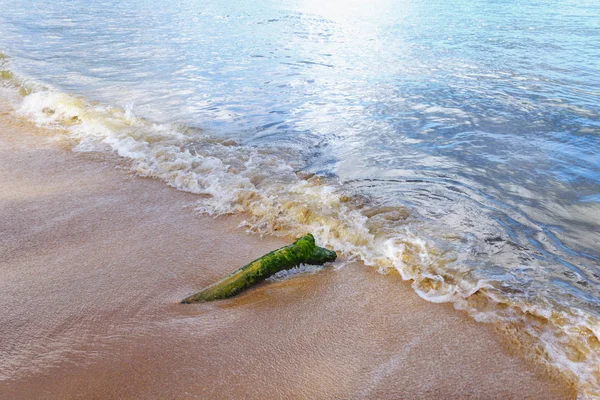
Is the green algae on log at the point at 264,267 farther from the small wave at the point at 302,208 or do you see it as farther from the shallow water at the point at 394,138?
the shallow water at the point at 394,138

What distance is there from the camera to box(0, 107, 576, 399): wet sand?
251 cm

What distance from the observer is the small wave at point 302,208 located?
9.80 feet

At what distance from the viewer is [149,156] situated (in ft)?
19.7

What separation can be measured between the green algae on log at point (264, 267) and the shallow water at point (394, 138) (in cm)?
45

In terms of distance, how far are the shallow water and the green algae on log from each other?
0.45m

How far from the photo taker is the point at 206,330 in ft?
9.59

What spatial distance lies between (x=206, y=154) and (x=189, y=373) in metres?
4.00

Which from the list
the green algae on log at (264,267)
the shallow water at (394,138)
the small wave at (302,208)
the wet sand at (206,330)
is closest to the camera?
the wet sand at (206,330)

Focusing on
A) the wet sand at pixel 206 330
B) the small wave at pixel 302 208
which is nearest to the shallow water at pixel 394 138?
the small wave at pixel 302 208

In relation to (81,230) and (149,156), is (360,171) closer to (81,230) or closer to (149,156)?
(149,156)

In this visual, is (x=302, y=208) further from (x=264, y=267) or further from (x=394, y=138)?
(x=394, y=138)

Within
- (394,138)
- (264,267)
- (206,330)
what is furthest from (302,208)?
(394,138)

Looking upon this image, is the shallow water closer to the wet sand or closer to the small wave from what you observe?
the small wave

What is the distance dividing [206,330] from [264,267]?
0.66m
